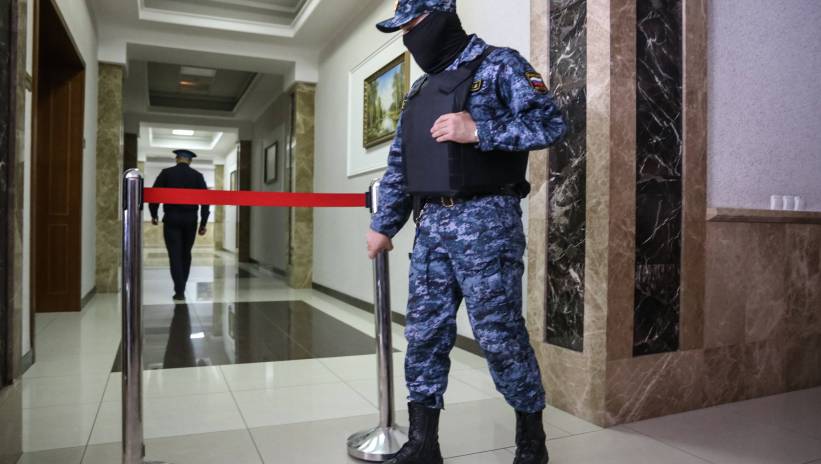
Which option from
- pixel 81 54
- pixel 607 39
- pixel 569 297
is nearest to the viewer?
pixel 607 39

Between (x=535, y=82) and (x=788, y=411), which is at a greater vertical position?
(x=535, y=82)

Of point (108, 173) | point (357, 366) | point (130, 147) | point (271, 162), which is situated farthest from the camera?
point (130, 147)

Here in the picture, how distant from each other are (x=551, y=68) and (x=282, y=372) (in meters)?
2.08

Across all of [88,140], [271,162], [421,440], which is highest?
[271,162]

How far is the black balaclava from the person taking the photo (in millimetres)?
1803

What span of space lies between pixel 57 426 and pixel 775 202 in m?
3.31

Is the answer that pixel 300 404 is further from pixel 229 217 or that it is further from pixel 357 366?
pixel 229 217

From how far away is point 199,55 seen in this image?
23.1 ft

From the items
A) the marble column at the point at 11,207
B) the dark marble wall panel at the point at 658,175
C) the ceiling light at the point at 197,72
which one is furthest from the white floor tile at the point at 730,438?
the ceiling light at the point at 197,72

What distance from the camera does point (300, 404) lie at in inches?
103

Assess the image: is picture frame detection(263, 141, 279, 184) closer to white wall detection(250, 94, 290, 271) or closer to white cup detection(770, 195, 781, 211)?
white wall detection(250, 94, 290, 271)

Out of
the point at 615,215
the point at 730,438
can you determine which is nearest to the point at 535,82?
the point at 615,215

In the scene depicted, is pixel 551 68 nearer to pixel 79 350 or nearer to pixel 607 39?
pixel 607 39

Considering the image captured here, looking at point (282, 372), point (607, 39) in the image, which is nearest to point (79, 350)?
point (282, 372)
